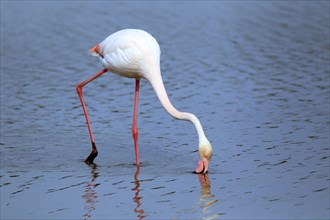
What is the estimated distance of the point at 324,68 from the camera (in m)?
14.0

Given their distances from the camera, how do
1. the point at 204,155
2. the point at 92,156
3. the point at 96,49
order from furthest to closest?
the point at 96,49
the point at 92,156
the point at 204,155

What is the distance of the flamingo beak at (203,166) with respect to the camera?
876 centimetres

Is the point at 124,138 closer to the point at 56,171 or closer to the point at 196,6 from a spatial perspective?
the point at 56,171

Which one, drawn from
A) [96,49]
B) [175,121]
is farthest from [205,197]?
[175,121]

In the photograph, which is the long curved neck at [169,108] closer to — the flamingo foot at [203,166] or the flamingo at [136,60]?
the flamingo at [136,60]

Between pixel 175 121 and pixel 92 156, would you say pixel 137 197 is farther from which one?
pixel 175 121

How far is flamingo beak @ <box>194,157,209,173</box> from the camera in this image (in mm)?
8758

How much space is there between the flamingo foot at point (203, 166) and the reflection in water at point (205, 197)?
0.17 ft

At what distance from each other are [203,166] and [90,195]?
1.22m

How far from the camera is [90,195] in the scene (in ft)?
27.5

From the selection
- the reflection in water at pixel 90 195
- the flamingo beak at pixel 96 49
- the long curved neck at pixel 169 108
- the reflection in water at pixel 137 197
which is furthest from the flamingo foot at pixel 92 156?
the flamingo beak at pixel 96 49

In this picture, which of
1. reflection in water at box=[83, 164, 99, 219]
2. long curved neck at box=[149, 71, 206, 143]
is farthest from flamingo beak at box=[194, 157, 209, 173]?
reflection in water at box=[83, 164, 99, 219]

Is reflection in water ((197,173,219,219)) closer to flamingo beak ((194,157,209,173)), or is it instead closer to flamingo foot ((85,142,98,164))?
flamingo beak ((194,157,209,173))

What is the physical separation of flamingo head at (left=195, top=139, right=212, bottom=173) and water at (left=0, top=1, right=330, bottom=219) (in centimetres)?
10
